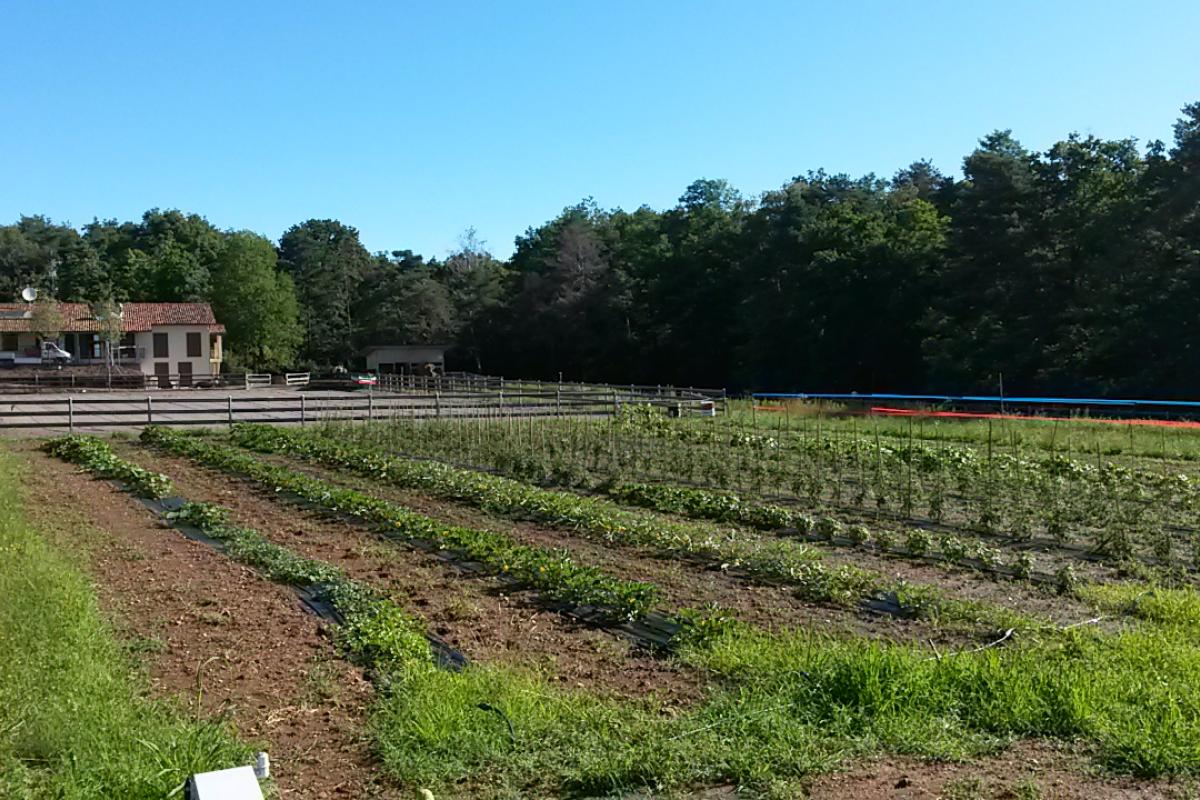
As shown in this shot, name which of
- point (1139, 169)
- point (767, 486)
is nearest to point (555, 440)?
point (767, 486)

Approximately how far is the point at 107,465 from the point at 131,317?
49912 millimetres

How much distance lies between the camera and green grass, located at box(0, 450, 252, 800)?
4031 mm

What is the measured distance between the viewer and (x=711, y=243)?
62.2 metres

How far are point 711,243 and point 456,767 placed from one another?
59.5 m

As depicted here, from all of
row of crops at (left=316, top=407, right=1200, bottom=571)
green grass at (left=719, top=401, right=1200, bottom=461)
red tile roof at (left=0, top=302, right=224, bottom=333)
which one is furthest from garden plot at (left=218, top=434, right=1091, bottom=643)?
red tile roof at (left=0, top=302, right=224, bottom=333)

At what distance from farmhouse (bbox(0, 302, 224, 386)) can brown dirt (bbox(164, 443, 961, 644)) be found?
52986 millimetres

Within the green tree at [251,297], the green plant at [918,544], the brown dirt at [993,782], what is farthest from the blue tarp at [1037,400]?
the green tree at [251,297]

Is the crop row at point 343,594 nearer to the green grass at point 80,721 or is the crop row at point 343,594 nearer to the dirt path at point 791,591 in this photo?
the green grass at point 80,721

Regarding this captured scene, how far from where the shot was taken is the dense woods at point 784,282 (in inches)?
1281

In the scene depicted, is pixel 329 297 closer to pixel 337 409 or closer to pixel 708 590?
pixel 337 409

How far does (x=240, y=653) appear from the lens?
6.16 meters

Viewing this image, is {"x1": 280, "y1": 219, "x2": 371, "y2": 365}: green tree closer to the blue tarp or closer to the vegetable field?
the blue tarp

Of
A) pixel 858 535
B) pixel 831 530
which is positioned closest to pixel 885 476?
pixel 831 530

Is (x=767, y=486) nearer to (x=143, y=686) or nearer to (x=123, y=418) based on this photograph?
(x=143, y=686)
